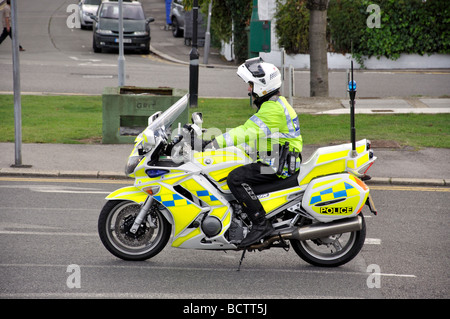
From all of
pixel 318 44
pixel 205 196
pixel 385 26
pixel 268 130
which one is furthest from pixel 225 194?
pixel 385 26

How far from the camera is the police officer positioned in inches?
281

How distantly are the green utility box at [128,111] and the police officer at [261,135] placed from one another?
6420mm

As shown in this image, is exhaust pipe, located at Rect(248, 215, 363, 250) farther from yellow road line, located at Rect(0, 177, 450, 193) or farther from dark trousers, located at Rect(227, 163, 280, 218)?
yellow road line, located at Rect(0, 177, 450, 193)

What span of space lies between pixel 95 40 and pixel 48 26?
28.7 feet

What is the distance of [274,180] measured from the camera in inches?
289

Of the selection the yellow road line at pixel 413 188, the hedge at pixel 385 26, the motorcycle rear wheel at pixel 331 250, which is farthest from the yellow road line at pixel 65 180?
the hedge at pixel 385 26

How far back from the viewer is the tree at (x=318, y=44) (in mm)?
19562

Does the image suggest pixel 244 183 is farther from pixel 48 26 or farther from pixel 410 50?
pixel 48 26

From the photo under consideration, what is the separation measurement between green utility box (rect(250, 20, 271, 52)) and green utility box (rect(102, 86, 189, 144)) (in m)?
3.99

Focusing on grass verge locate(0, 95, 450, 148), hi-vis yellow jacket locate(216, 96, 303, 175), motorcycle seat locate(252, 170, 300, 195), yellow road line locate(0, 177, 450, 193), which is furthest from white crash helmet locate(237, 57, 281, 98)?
grass verge locate(0, 95, 450, 148)

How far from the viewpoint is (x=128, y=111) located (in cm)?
1389

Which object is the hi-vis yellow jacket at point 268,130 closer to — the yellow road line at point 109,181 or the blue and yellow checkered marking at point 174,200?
the blue and yellow checkered marking at point 174,200

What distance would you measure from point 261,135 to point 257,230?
90cm

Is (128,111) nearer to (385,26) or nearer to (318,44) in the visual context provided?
(318,44)
